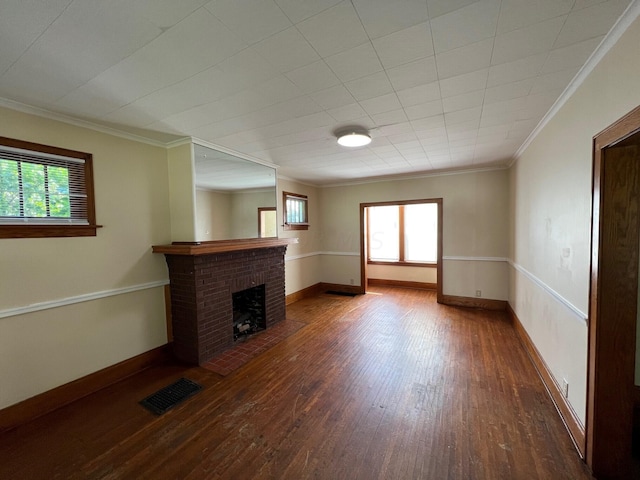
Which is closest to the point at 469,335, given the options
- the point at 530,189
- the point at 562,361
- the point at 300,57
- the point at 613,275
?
the point at 562,361

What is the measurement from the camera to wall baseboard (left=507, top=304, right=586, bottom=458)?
5.76 ft

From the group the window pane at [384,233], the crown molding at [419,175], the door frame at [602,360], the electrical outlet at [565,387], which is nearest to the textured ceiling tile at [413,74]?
the door frame at [602,360]

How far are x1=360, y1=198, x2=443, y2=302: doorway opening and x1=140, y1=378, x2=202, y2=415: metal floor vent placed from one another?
4.02 meters

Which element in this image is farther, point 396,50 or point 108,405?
point 108,405

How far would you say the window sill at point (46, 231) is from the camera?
2008 mm

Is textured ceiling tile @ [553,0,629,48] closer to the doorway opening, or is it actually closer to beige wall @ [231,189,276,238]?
beige wall @ [231,189,276,238]

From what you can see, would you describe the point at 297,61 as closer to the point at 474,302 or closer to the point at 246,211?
the point at 246,211

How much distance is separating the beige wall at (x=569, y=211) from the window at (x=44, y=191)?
3884mm

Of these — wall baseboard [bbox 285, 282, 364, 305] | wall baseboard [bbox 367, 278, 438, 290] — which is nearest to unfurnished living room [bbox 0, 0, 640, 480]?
wall baseboard [bbox 285, 282, 364, 305]

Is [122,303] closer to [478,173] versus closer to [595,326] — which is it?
[595,326]

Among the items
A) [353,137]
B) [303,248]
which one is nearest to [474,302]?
[303,248]

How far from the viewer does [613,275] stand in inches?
59.2

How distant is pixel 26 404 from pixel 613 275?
4229 mm

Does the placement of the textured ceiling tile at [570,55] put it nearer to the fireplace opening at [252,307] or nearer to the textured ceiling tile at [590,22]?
the textured ceiling tile at [590,22]
